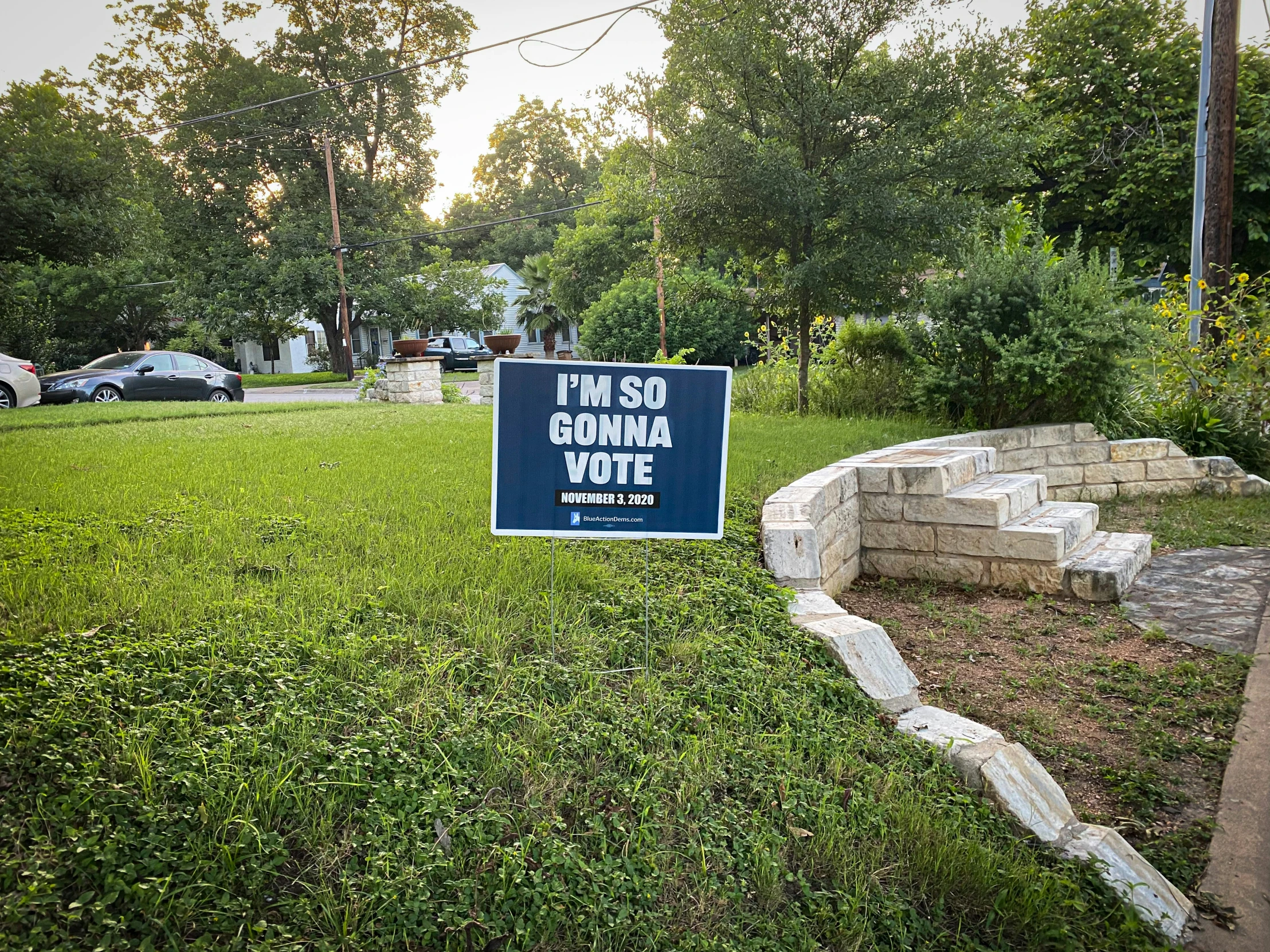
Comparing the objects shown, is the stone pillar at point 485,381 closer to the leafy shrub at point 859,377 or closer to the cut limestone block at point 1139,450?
the leafy shrub at point 859,377

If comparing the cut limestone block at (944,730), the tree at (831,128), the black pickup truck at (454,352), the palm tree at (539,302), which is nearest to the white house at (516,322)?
the palm tree at (539,302)

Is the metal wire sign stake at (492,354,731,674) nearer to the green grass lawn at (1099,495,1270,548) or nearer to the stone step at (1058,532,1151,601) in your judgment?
the stone step at (1058,532,1151,601)

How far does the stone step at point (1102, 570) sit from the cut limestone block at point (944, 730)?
8.23 feet

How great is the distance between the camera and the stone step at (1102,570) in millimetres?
5633

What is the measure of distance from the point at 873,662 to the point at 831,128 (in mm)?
8631

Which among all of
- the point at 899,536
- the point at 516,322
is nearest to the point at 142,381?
the point at 899,536

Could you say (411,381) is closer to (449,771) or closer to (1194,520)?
(1194,520)

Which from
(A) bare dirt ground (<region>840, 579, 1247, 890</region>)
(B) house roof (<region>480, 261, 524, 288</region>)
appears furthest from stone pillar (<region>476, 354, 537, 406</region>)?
(B) house roof (<region>480, 261, 524, 288</region>)

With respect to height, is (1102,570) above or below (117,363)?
below

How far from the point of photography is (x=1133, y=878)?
284 cm

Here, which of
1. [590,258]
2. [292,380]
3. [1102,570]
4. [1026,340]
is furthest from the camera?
[590,258]

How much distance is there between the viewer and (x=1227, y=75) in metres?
10.8

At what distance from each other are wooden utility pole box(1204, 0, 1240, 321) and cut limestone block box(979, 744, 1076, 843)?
10040 mm

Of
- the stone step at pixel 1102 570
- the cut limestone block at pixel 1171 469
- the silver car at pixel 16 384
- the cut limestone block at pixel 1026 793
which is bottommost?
the cut limestone block at pixel 1026 793
